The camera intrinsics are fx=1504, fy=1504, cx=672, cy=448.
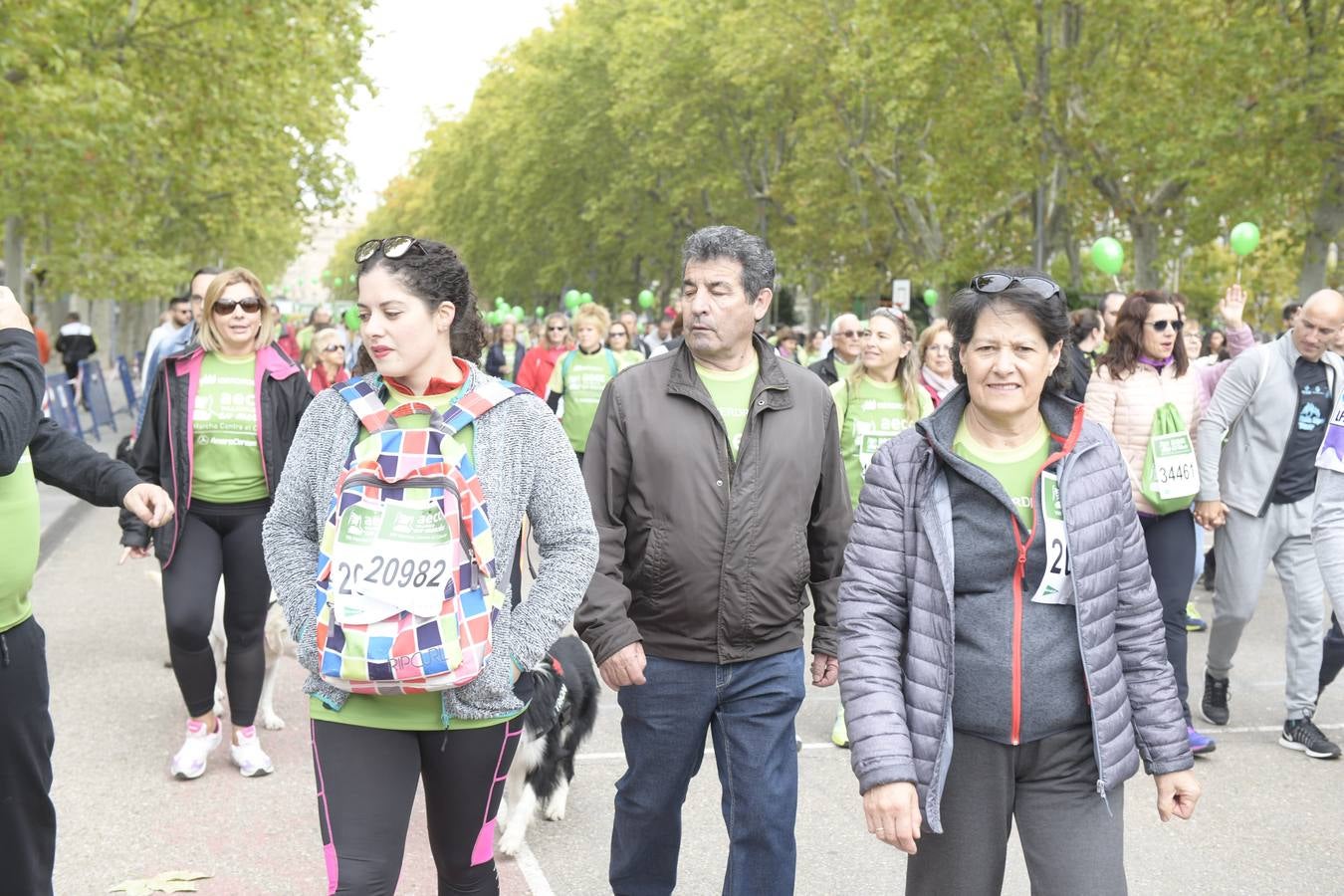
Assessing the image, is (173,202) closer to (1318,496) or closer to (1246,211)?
(1246,211)

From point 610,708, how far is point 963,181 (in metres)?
24.6

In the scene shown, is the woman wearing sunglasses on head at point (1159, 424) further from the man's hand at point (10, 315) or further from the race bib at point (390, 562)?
the man's hand at point (10, 315)

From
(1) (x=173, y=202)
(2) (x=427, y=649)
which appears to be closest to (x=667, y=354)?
(2) (x=427, y=649)

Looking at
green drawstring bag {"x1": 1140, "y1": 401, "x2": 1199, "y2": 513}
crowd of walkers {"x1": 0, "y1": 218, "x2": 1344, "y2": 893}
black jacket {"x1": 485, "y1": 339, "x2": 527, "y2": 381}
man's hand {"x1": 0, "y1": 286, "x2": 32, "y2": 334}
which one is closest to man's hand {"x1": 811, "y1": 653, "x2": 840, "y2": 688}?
crowd of walkers {"x1": 0, "y1": 218, "x2": 1344, "y2": 893}

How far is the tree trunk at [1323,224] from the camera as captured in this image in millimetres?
21859

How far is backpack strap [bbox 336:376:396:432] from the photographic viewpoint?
312 cm

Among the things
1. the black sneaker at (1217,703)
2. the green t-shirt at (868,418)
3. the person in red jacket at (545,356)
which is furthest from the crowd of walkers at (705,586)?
the person in red jacket at (545,356)

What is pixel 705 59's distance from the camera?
132ft

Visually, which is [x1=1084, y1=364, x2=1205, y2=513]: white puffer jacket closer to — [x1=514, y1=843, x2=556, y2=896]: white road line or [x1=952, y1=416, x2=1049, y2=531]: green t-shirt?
[x1=514, y1=843, x2=556, y2=896]: white road line

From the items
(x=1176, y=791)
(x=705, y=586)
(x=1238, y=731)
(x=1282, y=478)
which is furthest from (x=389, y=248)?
(x=1238, y=731)

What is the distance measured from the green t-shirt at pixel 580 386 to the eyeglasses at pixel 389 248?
6.58 metres

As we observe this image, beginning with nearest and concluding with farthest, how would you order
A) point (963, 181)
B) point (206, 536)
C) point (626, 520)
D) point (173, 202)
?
point (626, 520) → point (206, 536) → point (963, 181) → point (173, 202)

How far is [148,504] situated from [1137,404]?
398 centimetres

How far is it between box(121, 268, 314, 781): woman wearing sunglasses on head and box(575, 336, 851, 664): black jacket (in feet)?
7.32
